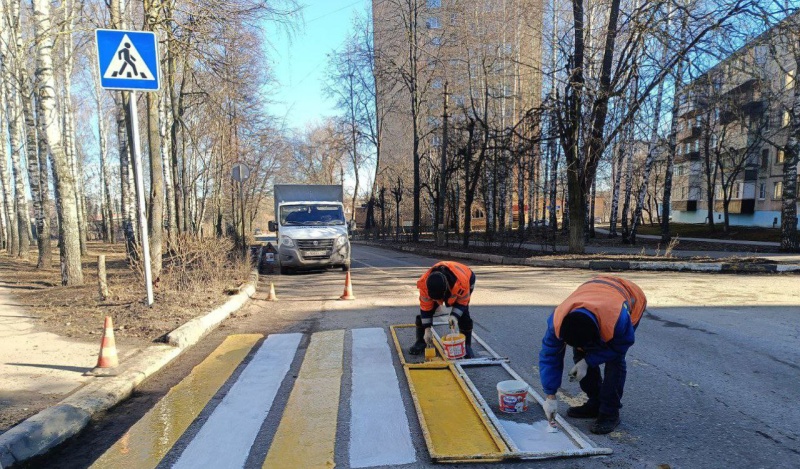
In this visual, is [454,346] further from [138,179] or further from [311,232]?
→ [311,232]

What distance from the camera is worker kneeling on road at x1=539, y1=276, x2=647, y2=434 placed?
11.1ft

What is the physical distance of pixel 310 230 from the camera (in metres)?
15.1

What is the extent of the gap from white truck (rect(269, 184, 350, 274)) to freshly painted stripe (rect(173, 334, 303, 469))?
29.5 feet

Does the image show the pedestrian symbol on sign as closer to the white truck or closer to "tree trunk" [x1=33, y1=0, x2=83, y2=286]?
"tree trunk" [x1=33, y1=0, x2=83, y2=286]

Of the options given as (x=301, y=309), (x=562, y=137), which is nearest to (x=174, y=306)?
(x=301, y=309)

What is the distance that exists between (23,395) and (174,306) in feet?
11.1

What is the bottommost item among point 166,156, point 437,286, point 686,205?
Answer: point 437,286

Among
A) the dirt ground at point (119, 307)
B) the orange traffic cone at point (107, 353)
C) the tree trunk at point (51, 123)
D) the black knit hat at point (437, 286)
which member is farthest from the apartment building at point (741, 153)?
the tree trunk at point (51, 123)

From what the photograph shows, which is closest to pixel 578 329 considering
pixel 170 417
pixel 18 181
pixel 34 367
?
pixel 170 417

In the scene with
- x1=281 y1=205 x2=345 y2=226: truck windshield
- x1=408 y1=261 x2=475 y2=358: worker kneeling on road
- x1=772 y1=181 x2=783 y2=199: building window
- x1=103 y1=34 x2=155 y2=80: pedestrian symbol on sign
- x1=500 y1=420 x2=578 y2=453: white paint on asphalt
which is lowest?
x1=500 y1=420 x2=578 y2=453: white paint on asphalt

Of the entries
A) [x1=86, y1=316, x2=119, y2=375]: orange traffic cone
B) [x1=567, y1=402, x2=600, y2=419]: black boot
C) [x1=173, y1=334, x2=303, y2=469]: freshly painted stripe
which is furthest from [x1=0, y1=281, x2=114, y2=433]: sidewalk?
[x1=567, y1=402, x2=600, y2=419]: black boot

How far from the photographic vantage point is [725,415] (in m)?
3.85

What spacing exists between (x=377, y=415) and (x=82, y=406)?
2.48 meters

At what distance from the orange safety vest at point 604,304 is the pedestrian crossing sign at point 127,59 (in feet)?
20.7
